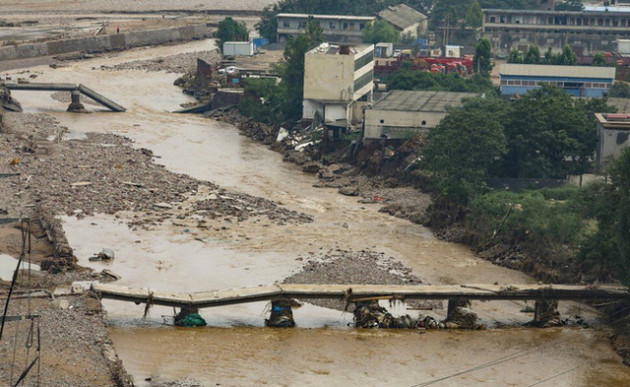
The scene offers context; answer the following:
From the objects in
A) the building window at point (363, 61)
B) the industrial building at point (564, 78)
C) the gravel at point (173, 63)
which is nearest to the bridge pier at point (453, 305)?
the building window at point (363, 61)

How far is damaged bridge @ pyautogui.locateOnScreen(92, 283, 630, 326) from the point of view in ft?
126

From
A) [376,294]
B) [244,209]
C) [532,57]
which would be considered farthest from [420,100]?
[376,294]

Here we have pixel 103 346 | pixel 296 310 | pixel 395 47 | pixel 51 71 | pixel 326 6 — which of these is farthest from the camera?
pixel 326 6

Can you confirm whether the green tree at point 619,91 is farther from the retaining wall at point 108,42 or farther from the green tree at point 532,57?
the retaining wall at point 108,42

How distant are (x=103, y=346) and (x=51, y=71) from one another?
55438 mm

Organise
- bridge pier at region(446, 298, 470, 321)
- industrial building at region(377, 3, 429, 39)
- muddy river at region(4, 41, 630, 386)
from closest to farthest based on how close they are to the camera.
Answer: muddy river at region(4, 41, 630, 386) < bridge pier at region(446, 298, 470, 321) < industrial building at region(377, 3, 429, 39)

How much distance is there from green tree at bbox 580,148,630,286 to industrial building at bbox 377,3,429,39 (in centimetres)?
5778

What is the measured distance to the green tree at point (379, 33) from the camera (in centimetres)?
9361

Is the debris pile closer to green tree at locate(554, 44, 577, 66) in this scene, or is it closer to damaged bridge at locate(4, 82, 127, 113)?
damaged bridge at locate(4, 82, 127, 113)

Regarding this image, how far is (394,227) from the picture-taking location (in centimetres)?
5056

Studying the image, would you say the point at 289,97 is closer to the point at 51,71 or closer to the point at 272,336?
the point at 51,71

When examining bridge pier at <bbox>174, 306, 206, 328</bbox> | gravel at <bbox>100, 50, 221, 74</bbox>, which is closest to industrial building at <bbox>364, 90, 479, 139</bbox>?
bridge pier at <bbox>174, 306, 206, 328</bbox>

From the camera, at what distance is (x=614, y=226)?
131 feet

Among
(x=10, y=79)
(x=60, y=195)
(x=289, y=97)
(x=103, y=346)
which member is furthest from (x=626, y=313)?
(x=10, y=79)
